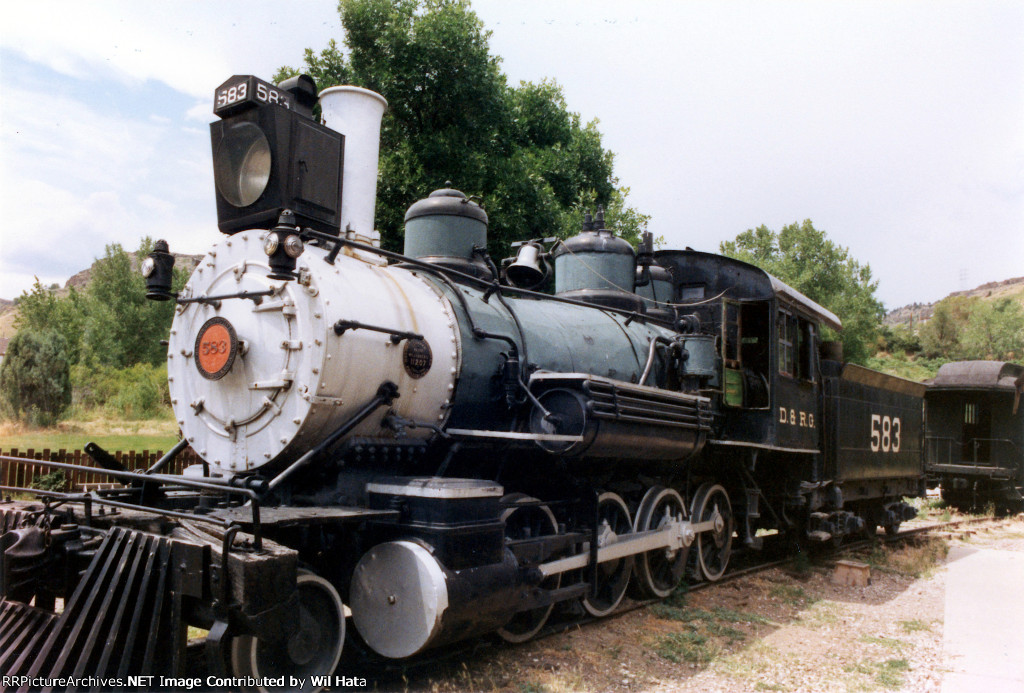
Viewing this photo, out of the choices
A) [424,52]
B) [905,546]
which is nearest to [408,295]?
[905,546]

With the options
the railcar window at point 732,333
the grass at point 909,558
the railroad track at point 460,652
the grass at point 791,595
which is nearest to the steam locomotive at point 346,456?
the railroad track at point 460,652

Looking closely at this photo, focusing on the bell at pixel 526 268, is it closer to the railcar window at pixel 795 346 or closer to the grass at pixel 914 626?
the railcar window at pixel 795 346

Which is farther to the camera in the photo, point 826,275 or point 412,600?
point 826,275

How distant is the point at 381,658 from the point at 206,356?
1993mm

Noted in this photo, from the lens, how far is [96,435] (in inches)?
856

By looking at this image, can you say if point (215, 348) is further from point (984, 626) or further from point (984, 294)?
point (984, 294)

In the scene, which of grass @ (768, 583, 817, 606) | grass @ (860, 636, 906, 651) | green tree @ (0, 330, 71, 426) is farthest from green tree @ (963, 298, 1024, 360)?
green tree @ (0, 330, 71, 426)

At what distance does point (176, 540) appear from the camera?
3182 mm

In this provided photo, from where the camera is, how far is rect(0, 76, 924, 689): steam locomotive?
323 cm

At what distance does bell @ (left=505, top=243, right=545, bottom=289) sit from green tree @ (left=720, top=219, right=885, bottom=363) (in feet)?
114

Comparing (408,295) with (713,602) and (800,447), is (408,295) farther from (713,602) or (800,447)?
(800,447)

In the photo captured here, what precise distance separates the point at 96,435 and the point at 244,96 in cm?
2078

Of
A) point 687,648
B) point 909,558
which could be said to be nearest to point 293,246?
point 687,648

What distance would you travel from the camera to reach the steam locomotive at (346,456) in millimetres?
3234
